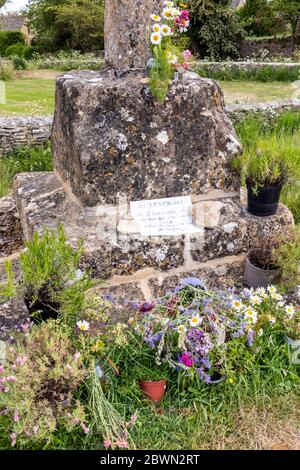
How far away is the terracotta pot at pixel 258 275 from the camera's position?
3072 millimetres

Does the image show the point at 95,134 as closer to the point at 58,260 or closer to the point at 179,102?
the point at 179,102

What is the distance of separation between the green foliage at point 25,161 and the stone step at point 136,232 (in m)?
2.54

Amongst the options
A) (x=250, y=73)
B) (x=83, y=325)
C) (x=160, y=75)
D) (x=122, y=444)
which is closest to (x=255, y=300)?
(x=83, y=325)

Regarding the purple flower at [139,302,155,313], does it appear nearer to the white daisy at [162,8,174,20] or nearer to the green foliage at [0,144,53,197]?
the white daisy at [162,8,174,20]

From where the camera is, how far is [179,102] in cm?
304

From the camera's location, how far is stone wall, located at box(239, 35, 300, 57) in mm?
21594

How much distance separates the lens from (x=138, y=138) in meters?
3.01

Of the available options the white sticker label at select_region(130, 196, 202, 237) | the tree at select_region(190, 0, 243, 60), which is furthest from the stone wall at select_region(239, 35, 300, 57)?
the white sticker label at select_region(130, 196, 202, 237)

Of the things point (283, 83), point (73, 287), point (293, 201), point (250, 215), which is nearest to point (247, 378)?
point (73, 287)

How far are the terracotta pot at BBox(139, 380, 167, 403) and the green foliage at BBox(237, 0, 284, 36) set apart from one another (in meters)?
24.3

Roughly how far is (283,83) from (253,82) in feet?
3.13

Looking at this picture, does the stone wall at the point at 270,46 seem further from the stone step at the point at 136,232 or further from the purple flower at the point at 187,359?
the purple flower at the point at 187,359

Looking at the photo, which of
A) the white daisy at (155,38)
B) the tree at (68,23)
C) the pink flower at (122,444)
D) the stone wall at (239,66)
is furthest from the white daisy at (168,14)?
the tree at (68,23)

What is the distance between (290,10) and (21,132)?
→ 19.9m
